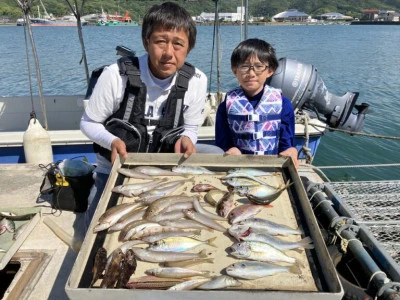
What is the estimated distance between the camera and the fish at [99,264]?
1811 mm

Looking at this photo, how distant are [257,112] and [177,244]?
6.00 feet

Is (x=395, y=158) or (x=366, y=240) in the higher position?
(x=366, y=240)

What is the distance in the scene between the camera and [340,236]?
2680 millimetres

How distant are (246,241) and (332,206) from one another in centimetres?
138

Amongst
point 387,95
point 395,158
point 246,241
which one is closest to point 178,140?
point 246,241

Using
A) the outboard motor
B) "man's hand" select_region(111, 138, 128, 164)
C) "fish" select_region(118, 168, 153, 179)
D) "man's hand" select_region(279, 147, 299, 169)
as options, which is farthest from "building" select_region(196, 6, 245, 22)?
"fish" select_region(118, 168, 153, 179)

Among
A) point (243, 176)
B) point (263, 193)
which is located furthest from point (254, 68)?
point (263, 193)

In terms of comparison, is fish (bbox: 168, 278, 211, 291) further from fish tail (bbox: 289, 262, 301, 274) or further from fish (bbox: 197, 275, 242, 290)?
fish tail (bbox: 289, 262, 301, 274)

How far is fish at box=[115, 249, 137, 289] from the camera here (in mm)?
1793

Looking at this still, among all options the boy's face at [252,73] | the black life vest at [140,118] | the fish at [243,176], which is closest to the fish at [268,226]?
the fish at [243,176]

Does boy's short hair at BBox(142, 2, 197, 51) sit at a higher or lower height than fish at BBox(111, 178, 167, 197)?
higher

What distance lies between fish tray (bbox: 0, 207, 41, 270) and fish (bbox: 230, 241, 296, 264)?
195 cm

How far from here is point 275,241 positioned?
82.2 inches

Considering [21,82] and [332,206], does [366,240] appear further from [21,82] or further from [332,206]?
[21,82]
